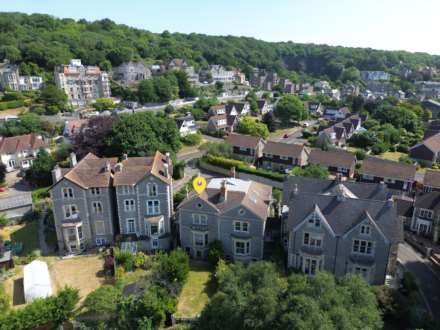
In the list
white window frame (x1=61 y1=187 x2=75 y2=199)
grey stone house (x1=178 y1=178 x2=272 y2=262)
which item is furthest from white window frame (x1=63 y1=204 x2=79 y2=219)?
grey stone house (x1=178 y1=178 x2=272 y2=262)

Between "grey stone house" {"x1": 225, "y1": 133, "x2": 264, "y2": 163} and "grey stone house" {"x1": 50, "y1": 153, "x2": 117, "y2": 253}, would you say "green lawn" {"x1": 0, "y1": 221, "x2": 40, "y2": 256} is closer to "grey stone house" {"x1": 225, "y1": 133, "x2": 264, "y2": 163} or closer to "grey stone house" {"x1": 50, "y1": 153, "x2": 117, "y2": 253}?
"grey stone house" {"x1": 50, "y1": 153, "x2": 117, "y2": 253}

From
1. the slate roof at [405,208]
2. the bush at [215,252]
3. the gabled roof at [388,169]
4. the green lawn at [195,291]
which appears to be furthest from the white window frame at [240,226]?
the gabled roof at [388,169]

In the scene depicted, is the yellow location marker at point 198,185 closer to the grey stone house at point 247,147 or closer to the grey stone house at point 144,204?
the grey stone house at point 144,204

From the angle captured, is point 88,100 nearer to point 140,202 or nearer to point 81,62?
point 81,62

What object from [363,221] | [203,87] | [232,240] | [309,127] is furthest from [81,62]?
[363,221]

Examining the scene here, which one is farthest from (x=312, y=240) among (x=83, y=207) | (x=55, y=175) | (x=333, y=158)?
(x=333, y=158)

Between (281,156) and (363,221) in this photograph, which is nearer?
(363,221)
